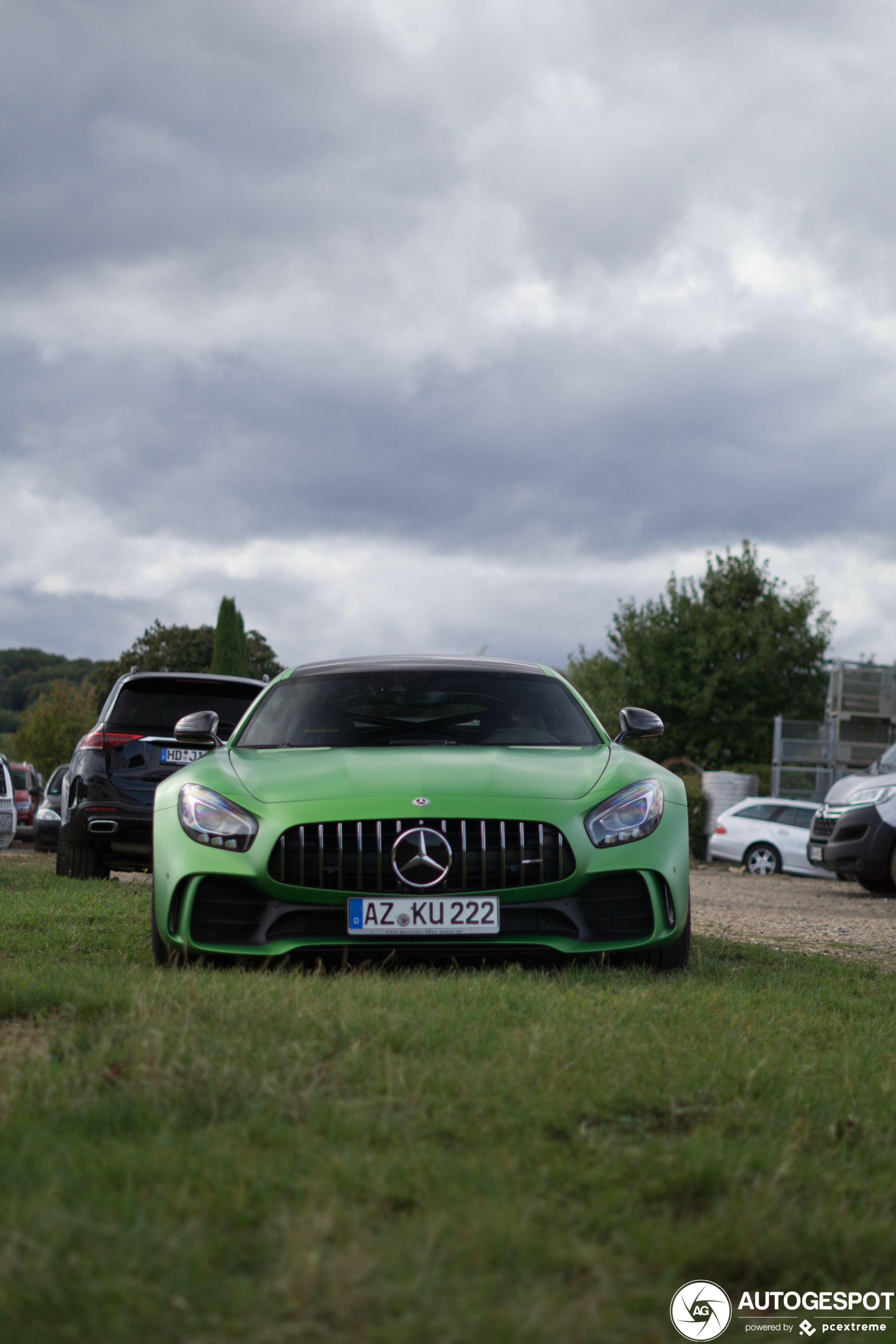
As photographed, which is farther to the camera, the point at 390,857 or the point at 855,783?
the point at 855,783

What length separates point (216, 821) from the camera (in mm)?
4727

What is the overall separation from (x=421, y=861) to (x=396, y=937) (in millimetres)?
299

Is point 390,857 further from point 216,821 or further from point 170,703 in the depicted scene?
point 170,703

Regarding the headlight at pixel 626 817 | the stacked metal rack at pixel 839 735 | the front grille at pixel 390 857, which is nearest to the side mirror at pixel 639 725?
the headlight at pixel 626 817

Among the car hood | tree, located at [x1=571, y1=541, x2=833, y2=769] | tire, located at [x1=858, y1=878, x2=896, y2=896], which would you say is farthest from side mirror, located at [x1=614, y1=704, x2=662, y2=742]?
tree, located at [x1=571, y1=541, x2=833, y2=769]

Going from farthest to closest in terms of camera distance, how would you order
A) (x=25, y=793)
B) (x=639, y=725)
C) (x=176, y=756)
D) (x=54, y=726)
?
(x=54, y=726) → (x=25, y=793) → (x=176, y=756) → (x=639, y=725)

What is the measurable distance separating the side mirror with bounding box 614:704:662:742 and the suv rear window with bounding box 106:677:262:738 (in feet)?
14.3

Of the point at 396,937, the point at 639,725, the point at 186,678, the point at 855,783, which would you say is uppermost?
the point at 186,678

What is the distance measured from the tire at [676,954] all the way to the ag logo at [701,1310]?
2.92 m

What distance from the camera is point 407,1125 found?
2578 mm

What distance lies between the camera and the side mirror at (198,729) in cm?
605

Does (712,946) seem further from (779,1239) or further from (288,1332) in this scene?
(288,1332)

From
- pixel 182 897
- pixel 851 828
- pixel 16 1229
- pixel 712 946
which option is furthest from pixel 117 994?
pixel 851 828

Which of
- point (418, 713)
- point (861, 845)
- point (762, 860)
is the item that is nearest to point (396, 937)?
point (418, 713)
